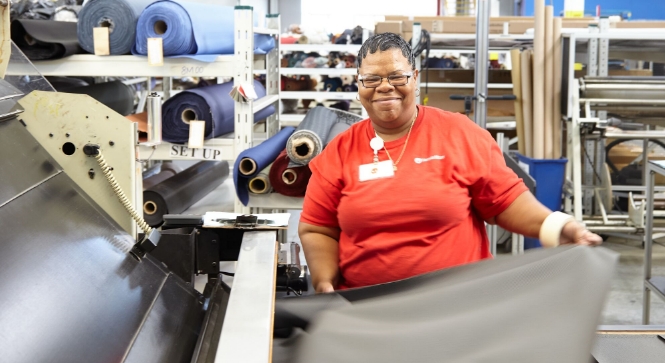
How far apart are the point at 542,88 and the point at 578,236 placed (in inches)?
122

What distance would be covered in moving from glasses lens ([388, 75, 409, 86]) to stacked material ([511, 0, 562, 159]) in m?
2.85

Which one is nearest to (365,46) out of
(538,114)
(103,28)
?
(103,28)

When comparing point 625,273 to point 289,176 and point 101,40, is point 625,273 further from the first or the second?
point 101,40

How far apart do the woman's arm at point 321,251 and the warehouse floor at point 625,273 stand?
2.19 feet

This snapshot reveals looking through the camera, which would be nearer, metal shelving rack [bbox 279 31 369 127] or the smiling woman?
the smiling woman

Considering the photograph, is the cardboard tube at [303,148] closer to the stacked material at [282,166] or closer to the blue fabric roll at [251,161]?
the stacked material at [282,166]

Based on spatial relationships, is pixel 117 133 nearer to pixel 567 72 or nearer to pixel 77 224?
pixel 77 224

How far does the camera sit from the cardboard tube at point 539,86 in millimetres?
4418

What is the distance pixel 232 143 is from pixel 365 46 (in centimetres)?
156

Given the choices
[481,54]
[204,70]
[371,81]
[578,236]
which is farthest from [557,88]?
[578,236]

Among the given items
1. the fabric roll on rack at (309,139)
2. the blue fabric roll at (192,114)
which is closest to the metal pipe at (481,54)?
the fabric roll on rack at (309,139)

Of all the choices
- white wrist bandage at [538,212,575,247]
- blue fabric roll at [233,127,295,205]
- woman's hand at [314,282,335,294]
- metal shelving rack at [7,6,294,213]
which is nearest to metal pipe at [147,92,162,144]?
metal shelving rack at [7,6,294,213]

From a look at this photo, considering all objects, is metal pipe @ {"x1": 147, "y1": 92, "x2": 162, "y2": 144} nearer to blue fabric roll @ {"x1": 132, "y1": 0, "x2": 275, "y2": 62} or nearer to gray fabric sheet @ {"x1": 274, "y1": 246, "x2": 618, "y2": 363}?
blue fabric roll @ {"x1": 132, "y1": 0, "x2": 275, "y2": 62}

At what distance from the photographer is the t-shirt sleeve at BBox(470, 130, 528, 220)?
5.97 feet
